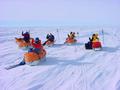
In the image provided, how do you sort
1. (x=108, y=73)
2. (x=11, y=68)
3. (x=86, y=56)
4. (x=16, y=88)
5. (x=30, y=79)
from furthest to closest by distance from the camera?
1. (x=86, y=56)
2. (x=11, y=68)
3. (x=108, y=73)
4. (x=30, y=79)
5. (x=16, y=88)

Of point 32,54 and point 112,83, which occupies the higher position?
point 32,54

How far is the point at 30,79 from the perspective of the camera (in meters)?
11.3

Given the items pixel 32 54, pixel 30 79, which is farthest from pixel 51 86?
pixel 32 54

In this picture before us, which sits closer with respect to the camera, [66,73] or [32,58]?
[66,73]

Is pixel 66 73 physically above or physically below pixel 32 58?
below

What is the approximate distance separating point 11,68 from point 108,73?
16.2 feet

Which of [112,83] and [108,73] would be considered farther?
[108,73]

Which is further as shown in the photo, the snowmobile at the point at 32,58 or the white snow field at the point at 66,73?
the snowmobile at the point at 32,58

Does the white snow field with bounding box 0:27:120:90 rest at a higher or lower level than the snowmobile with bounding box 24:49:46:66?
lower

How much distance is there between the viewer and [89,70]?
1282 cm

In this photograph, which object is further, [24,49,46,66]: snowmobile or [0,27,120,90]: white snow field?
[24,49,46,66]: snowmobile

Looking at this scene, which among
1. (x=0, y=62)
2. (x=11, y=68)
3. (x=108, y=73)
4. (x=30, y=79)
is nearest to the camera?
(x=30, y=79)

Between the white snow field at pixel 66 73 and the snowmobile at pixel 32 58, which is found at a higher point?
the snowmobile at pixel 32 58

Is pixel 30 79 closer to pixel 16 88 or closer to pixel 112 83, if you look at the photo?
pixel 16 88
